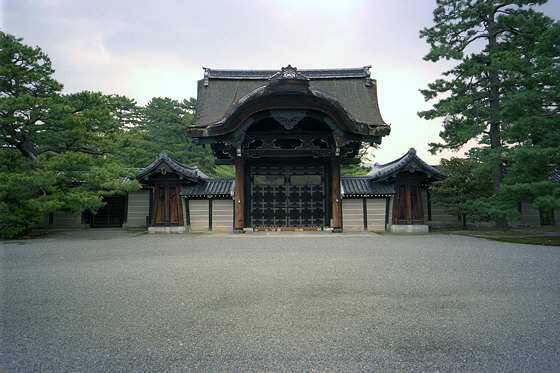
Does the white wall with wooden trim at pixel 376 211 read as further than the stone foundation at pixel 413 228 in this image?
Yes

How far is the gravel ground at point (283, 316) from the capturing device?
2027 mm

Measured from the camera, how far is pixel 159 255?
643 centimetres

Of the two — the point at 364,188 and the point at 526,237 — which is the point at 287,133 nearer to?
the point at 364,188

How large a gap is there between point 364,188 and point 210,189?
7747 mm

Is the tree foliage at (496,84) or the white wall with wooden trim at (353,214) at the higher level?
the tree foliage at (496,84)

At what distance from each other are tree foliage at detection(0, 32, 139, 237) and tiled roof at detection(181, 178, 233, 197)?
3.29 meters

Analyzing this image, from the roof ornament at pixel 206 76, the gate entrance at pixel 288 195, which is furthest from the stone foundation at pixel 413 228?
the roof ornament at pixel 206 76

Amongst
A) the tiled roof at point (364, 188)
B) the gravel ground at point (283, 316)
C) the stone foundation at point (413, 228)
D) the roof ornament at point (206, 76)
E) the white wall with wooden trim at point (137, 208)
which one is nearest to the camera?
the gravel ground at point (283, 316)

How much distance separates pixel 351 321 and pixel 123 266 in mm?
4498

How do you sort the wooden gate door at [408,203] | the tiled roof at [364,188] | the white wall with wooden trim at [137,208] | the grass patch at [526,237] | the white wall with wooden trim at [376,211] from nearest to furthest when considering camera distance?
the grass patch at [526,237], the wooden gate door at [408,203], the tiled roof at [364,188], the white wall with wooden trim at [376,211], the white wall with wooden trim at [137,208]

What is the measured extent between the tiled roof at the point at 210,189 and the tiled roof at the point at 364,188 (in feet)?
18.9

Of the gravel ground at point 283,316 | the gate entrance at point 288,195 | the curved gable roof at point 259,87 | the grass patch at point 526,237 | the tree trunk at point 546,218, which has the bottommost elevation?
the gravel ground at point 283,316

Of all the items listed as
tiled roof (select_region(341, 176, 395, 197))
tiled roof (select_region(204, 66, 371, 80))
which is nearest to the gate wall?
tiled roof (select_region(341, 176, 395, 197))

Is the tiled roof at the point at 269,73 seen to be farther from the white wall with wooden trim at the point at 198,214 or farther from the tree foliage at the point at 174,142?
the tree foliage at the point at 174,142
